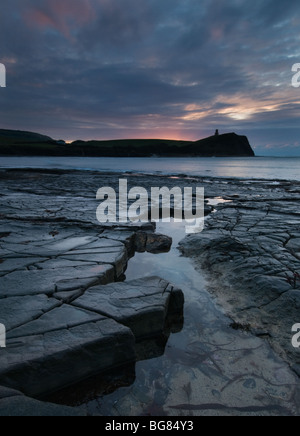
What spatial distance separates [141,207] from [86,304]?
6.51 m

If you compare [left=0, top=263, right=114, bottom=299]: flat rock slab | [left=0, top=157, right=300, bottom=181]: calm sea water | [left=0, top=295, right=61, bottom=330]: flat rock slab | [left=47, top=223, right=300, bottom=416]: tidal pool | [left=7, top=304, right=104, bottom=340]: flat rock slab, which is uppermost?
[left=0, top=157, right=300, bottom=181]: calm sea water

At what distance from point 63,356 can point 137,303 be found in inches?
38.1

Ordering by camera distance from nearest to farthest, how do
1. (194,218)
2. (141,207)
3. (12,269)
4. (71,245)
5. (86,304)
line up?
(86,304) → (12,269) → (71,245) → (194,218) → (141,207)

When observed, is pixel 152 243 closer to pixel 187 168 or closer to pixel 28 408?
pixel 28 408

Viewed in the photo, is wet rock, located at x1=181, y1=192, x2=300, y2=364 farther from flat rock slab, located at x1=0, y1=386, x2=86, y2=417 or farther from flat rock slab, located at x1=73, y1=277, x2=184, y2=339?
flat rock slab, located at x1=0, y1=386, x2=86, y2=417

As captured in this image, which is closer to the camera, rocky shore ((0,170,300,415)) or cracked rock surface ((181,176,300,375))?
rocky shore ((0,170,300,415))

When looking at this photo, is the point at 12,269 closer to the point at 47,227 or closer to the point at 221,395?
the point at 47,227

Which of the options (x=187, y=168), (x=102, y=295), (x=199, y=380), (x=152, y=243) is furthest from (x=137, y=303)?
(x=187, y=168)

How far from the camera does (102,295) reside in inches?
121

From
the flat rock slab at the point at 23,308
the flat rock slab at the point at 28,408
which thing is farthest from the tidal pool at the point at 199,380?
the flat rock slab at the point at 23,308

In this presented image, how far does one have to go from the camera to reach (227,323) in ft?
10.2

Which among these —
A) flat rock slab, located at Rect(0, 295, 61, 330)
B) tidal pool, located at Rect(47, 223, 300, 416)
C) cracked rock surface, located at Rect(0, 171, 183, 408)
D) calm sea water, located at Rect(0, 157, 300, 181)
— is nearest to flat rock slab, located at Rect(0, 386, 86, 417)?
cracked rock surface, located at Rect(0, 171, 183, 408)

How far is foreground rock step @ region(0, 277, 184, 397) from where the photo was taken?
6.73 ft
